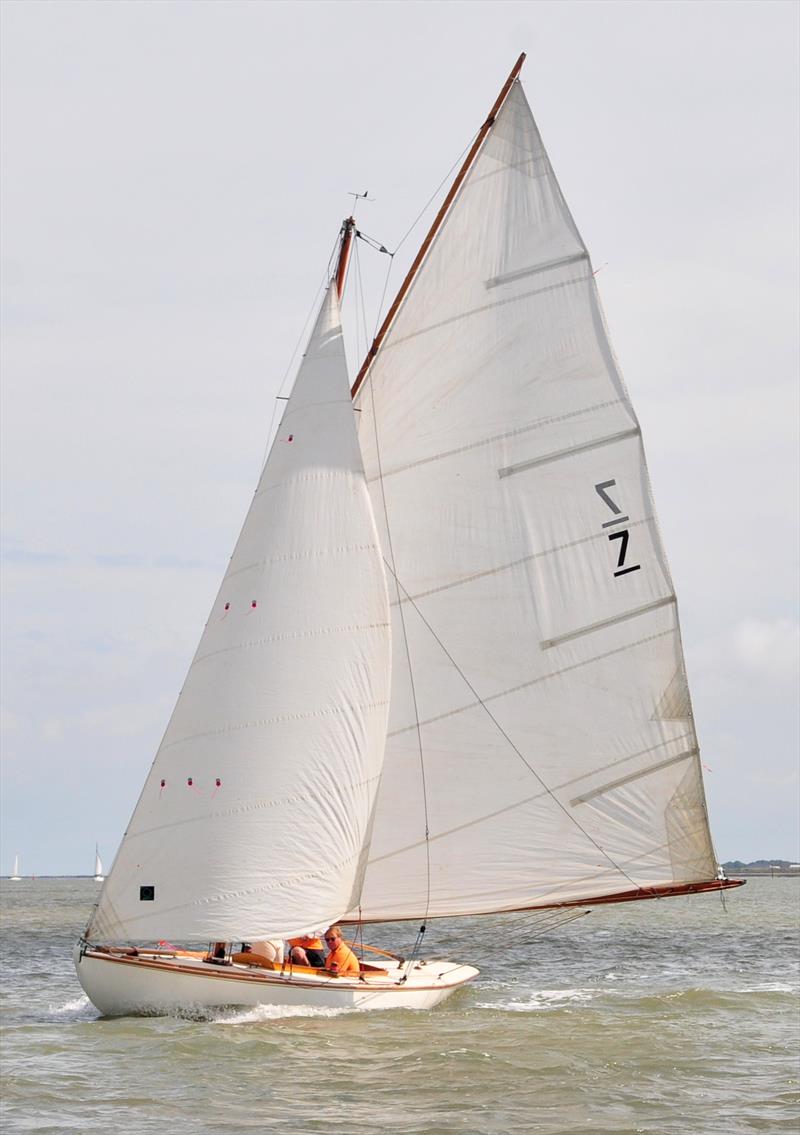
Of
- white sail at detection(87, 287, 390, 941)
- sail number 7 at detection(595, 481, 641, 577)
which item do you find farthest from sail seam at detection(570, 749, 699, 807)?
white sail at detection(87, 287, 390, 941)

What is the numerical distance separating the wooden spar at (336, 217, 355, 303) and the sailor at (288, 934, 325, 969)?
1152 cm

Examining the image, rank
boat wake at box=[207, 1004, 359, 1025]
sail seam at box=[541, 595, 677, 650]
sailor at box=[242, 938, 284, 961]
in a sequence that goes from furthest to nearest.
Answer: sail seam at box=[541, 595, 677, 650], sailor at box=[242, 938, 284, 961], boat wake at box=[207, 1004, 359, 1025]

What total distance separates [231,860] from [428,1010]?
551 centimetres

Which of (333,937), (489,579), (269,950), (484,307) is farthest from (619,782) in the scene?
(484,307)

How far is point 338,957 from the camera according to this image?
27.7 m

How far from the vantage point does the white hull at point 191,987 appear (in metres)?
25.9

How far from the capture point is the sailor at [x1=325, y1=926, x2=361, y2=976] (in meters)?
27.6

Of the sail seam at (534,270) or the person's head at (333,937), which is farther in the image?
the sail seam at (534,270)

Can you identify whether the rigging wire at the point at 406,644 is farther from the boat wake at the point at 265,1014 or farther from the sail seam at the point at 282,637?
the boat wake at the point at 265,1014

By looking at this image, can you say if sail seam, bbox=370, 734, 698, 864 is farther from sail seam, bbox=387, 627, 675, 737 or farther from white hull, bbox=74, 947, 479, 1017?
white hull, bbox=74, 947, 479, 1017

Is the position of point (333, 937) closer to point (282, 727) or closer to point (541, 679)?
point (282, 727)

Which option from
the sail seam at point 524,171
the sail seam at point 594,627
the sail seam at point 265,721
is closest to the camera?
the sail seam at point 265,721

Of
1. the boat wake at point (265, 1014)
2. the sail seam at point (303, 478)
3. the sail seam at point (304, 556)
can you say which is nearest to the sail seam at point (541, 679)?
the sail seam at point (304, 556)

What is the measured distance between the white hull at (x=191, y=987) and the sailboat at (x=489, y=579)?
0.41 m
